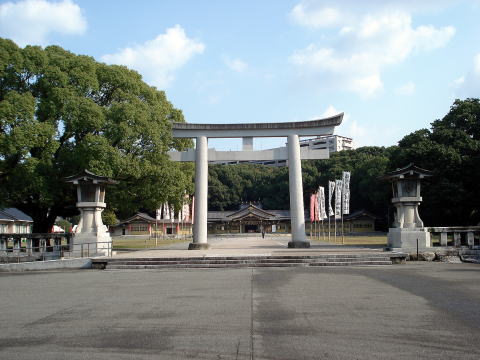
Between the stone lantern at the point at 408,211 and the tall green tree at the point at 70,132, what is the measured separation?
1039cm

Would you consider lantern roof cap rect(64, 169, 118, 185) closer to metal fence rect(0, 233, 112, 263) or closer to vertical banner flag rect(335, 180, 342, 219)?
metal fence rect(0, 233, 112, 263)

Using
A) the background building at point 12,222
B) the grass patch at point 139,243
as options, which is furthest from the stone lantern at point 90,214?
the background building at point 12,222

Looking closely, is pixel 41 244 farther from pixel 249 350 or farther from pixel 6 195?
pixel 249 350

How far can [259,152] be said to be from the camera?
22.8 m

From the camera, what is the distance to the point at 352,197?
6125 cm

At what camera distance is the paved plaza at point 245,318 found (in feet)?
16.7

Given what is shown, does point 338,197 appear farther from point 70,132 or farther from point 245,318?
point 245,318

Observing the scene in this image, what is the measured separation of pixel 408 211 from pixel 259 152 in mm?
7951

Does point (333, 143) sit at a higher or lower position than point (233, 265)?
higher

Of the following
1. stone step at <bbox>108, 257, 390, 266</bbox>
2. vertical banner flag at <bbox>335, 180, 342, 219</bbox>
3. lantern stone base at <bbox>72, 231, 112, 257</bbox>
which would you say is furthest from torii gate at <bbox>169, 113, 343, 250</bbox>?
vertical banner flag at <bbox>335, 180, 342, 219</bbox>

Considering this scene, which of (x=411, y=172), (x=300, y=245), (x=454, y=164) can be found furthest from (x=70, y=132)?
(x=454, y=164)

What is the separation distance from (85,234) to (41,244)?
9.19 ft

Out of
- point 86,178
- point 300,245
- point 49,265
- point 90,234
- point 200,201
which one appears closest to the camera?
point 49,265

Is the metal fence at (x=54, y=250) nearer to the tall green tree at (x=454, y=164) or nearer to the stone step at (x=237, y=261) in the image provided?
the stone step at (x=237, y=261)
